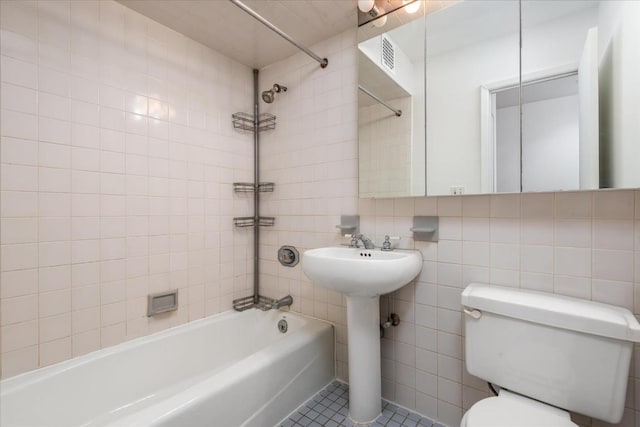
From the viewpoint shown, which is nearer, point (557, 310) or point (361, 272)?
point (557, 310)

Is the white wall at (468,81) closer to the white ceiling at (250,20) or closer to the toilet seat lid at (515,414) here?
the white ceiling at (250,20)

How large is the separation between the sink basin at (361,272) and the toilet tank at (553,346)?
259 mm

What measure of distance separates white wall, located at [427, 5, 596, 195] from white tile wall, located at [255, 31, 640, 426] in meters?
0.15

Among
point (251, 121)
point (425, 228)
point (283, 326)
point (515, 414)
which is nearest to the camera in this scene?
point (515, 414)

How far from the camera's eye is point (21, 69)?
1.27 meters

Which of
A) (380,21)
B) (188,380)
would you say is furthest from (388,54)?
(188,380)

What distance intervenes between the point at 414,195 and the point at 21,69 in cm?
182

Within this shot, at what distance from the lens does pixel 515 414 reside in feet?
3.21

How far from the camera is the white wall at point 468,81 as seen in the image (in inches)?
45.5

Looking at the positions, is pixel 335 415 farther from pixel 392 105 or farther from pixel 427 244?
pixel 392 105

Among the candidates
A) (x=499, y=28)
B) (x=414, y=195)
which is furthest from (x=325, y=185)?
(x=499, y=28)

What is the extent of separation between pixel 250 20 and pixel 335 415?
214 centimetres

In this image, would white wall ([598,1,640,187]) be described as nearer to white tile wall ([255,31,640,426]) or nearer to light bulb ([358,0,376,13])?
white tile wall ([255,31,640,426])

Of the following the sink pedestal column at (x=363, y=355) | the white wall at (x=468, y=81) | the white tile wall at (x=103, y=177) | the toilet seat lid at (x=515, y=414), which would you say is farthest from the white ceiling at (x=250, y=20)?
the toilet seat lid at (x=515, y=414)
